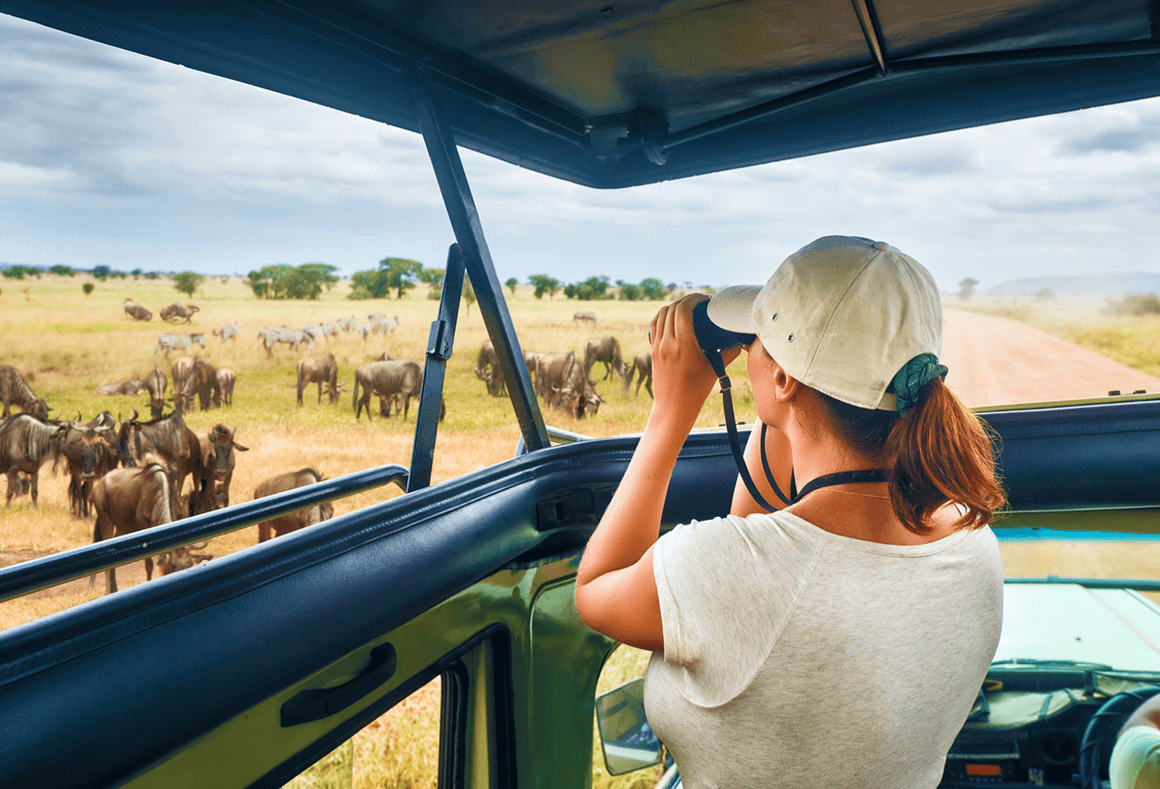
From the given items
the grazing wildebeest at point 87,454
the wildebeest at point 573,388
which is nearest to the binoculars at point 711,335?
the wildebeest at point 573,388

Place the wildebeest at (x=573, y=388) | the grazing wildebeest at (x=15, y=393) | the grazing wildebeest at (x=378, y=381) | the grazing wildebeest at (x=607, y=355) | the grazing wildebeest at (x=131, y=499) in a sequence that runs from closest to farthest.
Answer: the grazing wildebeest at (x=15, y=393), the grazing wildebeest at (x=131, y=499), the grazing wildebeest at (x=378, y=381), the wildebeest at (x=573, y=388), the grazing wildebeest at (x=607, y=355)

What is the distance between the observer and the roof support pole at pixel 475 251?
1217 mm

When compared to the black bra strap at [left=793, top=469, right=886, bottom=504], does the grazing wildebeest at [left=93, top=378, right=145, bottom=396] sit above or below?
below

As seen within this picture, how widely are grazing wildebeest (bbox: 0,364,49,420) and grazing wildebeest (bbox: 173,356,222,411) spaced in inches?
49.6

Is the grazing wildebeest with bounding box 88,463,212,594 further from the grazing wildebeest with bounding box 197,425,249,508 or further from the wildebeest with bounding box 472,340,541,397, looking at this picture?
the wildebeest with bounding box 472,340,541,397

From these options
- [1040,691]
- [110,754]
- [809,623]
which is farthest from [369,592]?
[1040,691]

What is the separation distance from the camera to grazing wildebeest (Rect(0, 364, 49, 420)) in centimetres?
253

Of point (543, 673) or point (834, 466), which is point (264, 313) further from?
point (834, 466)

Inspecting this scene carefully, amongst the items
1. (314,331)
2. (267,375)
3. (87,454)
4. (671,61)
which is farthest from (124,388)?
(671,61)

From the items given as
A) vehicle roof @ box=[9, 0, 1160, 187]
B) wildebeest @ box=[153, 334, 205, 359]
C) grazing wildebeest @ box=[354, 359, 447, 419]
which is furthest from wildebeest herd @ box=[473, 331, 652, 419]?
wildebeest @ box=[153, 334, 205, 359]

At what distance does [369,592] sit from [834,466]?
0.57 m

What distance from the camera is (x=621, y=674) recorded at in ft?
5.02

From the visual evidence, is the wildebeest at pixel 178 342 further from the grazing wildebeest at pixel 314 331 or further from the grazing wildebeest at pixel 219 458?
the grazing wildebeest at pixel 219 458

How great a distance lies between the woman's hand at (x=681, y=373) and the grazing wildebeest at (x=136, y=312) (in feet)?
8.12
